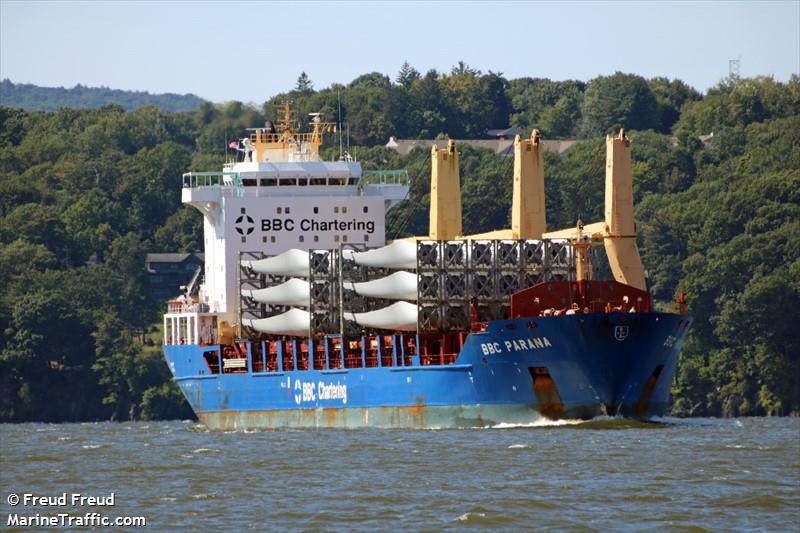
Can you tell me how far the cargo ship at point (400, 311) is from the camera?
68188 millimetres

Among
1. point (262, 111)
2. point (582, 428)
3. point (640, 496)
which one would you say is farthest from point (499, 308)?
point (262, 111)

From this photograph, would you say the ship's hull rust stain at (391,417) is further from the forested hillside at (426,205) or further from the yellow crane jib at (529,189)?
the forested hillside at (426,205)

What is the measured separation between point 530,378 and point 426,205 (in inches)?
2681

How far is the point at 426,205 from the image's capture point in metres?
136

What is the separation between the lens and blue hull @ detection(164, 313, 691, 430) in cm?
6712

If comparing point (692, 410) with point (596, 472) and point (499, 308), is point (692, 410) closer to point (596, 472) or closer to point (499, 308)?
point (499, 308)

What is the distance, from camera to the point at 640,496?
48.2m

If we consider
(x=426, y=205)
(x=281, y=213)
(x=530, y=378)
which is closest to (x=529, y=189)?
(x=281, y=213)

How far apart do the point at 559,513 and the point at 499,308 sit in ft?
83.9

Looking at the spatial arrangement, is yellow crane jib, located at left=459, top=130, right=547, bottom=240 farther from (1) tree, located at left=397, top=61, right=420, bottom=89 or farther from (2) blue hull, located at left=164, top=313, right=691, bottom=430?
(1) tree, located at left=397, top=61, right=420, bottom=89

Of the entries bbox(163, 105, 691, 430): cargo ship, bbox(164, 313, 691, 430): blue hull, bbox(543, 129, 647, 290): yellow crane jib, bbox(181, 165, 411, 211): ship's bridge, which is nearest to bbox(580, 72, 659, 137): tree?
bbox(163, 105, 691, 430): cargo ship

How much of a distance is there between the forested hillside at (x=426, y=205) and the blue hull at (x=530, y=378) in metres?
31.1

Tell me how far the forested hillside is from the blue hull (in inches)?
1225

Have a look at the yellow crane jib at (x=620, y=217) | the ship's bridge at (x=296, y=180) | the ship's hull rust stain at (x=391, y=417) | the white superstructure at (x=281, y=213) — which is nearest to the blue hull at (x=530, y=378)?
the ship's hull rust stain at (x=391, y=417)
